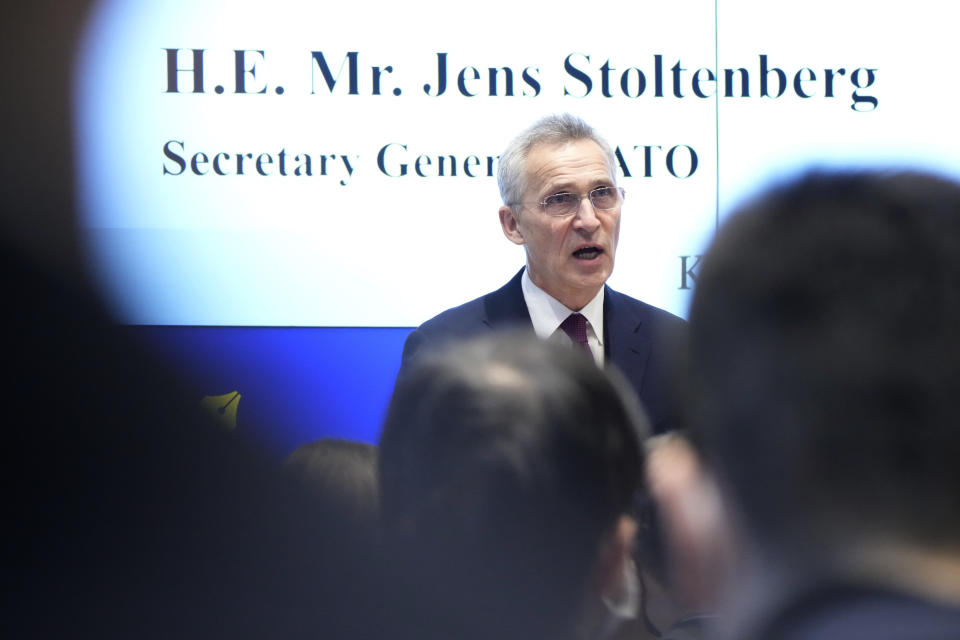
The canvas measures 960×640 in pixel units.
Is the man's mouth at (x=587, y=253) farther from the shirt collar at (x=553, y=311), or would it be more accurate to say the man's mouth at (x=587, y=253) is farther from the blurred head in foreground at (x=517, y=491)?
the blurred head in foreground at (x=517, y=491)

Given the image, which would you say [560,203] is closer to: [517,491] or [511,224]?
A: [511,224]

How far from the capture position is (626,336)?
3018 mm

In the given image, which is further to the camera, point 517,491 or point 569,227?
point 569,227

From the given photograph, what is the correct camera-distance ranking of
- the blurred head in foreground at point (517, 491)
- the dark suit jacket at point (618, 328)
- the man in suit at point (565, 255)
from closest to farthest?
1. the blurred head in foreground at point (517, 491)
2. the dark suit jacket at point (618, 328)
3. the man in suit at point (565, 255)

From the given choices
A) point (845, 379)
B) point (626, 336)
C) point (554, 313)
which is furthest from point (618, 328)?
point (845, 379)

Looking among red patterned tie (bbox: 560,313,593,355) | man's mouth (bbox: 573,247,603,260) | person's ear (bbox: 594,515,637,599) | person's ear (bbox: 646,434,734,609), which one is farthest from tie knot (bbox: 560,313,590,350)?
person's ear (bbox: 594,515,637,599)

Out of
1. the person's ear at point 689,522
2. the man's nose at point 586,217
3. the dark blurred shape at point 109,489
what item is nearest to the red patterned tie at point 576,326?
the man's nose at point 586,217

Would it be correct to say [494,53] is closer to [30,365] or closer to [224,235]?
[224,235]

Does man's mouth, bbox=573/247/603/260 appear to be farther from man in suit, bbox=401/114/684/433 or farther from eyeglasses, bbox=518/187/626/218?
eyeglasses, bbox=518/187/626/218

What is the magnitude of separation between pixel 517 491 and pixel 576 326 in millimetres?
2328

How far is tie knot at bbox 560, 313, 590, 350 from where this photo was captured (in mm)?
3076

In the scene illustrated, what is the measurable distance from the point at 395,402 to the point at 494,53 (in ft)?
8.69

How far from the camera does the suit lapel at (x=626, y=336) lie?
2.90 meters

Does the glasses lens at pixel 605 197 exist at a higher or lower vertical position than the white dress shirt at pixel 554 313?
higher
